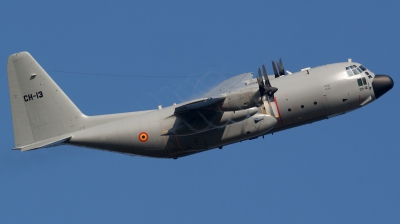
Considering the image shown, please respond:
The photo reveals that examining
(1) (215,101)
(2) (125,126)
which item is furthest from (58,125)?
(1) (215,101)

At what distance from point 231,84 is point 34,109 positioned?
9316 mm

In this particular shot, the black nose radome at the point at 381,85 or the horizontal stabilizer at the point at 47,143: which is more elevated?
the horizontal stabilizer at the point at 47,143

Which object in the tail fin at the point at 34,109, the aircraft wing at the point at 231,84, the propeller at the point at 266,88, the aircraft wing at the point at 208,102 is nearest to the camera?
the aircraft wing at the point at 208,102

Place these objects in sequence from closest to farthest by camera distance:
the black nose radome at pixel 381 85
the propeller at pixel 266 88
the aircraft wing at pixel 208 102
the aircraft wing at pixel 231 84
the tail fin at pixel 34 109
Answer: the aircraft wing at pixel 208 102 → the propeller at pixel 266 88 → the aircraft wing at pixel 231 84 → the black nose radome at pixel 381 85 → the tail fin at pixel 34 109

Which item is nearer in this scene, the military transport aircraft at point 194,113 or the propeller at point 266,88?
the propeller at point 266,88

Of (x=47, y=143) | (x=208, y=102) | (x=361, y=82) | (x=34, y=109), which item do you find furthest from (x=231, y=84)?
(x=34, y=109)

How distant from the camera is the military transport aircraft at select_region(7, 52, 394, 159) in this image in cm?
2419

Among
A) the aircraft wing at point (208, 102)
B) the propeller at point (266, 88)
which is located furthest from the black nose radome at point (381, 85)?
the aircraft wing at point (208, 102)

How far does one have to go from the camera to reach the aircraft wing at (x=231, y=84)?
24.9 metres

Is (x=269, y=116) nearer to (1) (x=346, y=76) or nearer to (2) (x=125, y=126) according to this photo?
(1) (x=346, y=76)

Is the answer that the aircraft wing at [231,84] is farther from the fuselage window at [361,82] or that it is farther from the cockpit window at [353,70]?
the fuselage window at [361,82]

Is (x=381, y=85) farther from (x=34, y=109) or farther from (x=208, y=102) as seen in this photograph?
(x=34, y=109)

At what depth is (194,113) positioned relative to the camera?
24156 millimetres

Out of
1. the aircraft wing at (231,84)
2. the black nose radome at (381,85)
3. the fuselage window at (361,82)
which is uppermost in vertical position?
the aircraft wing at (231,84)
